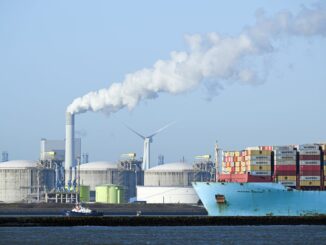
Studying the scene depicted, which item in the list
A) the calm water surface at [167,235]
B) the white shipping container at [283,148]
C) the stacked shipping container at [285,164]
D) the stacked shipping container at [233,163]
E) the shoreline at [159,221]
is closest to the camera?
the calm water surface at [167,235]

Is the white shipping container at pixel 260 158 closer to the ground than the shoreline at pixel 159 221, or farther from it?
farther from it

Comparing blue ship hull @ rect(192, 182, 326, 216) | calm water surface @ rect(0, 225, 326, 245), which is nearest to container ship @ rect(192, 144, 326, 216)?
blue ship hull @ rect(192, 182, 326, 216)

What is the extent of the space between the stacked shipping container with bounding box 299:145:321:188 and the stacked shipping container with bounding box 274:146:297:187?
922 millimetres

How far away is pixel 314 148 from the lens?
5778 inches

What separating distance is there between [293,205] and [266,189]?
3.96 meters

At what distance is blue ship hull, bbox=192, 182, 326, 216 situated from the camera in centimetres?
14400

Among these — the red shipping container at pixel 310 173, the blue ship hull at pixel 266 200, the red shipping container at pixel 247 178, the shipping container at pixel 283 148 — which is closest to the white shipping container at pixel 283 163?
the shipping container at pixel 283 148

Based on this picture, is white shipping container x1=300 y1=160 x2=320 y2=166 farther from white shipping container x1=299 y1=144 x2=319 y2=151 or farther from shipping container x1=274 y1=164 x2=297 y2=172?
white shipping container x1=299 y1=144 x2=319 y2=151

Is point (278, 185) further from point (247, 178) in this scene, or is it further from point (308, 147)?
point (308, 147)

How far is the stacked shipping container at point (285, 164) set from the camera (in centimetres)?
14562

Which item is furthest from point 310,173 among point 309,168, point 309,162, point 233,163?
point 233,163

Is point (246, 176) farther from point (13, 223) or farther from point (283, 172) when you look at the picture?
point (13, 223)

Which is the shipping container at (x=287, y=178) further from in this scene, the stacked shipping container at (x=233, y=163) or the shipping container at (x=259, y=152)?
the stacked shipping container at (x=233, y=163)

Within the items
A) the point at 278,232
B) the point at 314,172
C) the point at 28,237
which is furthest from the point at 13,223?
the point at 314,172
